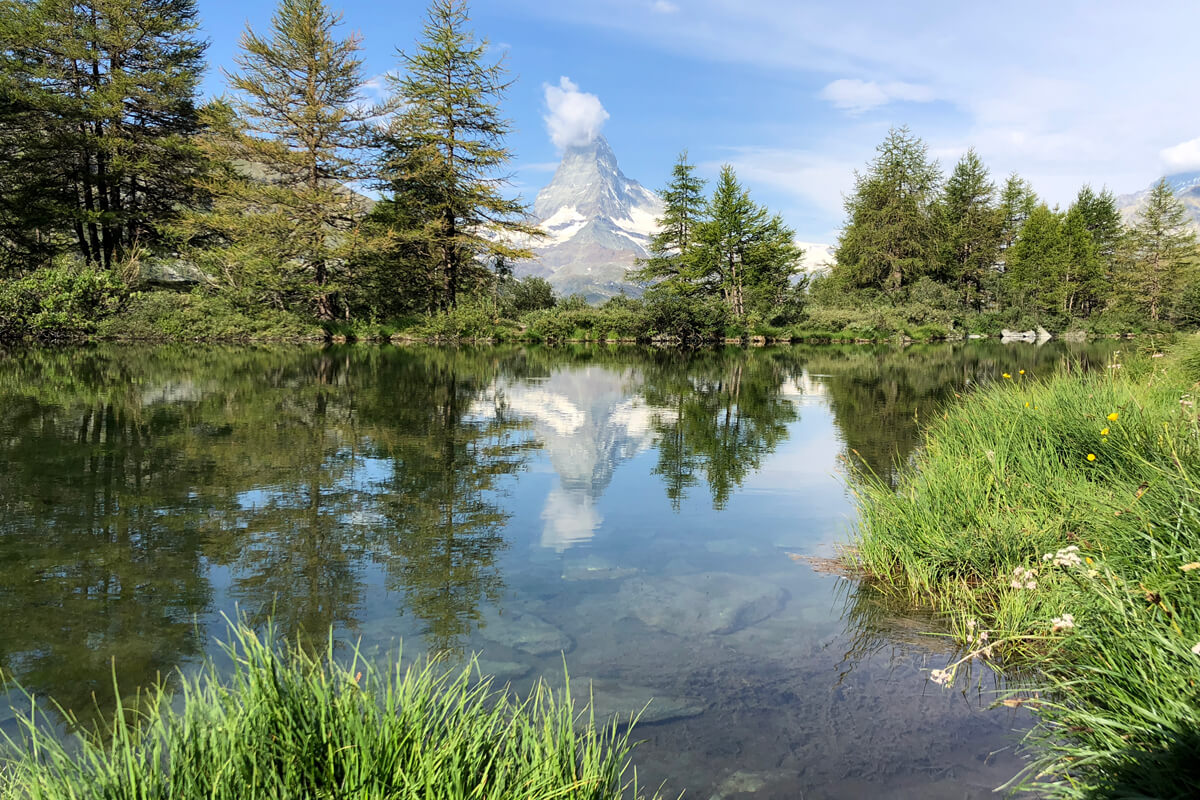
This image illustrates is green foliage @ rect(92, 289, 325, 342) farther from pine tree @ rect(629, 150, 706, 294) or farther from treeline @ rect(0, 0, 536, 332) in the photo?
pine tree @ rect(629, 150, 706, 294)

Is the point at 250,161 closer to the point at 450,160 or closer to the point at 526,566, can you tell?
the point at 450,160

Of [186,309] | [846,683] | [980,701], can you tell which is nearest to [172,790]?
[846,683]

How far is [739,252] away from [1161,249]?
36781 millimetres

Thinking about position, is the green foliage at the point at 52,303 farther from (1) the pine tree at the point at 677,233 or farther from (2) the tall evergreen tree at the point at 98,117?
(1) the pine tree at the point at 677,233

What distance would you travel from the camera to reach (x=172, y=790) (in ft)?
5.24

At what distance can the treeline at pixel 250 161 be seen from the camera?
27125 mm

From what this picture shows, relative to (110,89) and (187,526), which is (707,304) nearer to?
(110,89)

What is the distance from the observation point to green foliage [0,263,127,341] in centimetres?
2161

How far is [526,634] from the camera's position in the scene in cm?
368

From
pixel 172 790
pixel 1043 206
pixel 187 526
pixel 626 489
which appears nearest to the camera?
pixel 172 790

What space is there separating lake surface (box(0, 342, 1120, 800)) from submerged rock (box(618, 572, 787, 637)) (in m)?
0.02

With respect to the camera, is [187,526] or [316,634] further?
[187,526]

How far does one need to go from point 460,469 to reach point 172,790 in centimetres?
594

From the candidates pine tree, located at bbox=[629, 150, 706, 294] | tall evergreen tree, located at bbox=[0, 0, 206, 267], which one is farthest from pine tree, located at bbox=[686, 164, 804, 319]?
tall evergreen tree, located at bbox=[0, 0, 206, 267]
